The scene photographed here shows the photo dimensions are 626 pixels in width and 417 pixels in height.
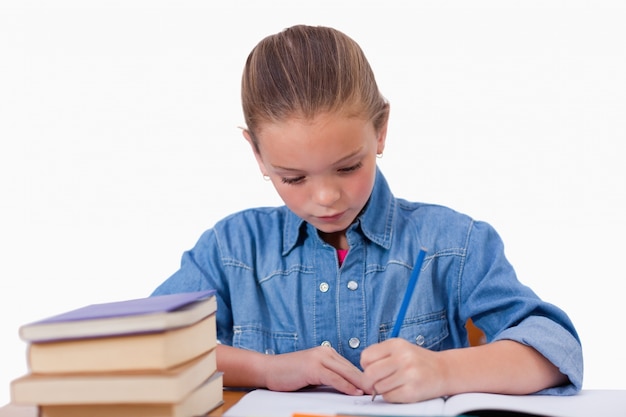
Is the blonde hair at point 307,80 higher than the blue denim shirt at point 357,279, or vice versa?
the blonde hair at point 307,80

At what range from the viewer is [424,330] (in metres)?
Result: 1.42

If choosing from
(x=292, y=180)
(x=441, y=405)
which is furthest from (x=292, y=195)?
(x=441, y=405)

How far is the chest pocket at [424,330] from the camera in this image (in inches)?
55.6

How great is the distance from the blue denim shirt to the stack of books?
0.53 metres

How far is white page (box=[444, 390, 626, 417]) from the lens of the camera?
3.28ft

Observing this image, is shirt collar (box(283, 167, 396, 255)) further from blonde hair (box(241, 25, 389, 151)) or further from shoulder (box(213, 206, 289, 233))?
blonde hair (box(241, 25, 389, 151))

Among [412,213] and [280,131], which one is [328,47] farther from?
[412,213]

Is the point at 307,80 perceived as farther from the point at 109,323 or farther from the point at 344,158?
the point at 109,323

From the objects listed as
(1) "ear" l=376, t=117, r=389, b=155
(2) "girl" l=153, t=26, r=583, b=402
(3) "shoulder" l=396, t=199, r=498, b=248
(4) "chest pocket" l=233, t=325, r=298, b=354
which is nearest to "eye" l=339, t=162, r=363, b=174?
(2) "girl" l=153, t=26, r=583, b=402

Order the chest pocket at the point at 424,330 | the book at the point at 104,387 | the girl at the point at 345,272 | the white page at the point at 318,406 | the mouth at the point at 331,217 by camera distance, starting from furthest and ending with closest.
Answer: the chest pocket at the point at 424,330
the mouth at the point at 331,217
the girl at the point at 345,272
the white page at the point at 318,406
the book at the point at 104,387

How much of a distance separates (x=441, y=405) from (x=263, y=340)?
515mm

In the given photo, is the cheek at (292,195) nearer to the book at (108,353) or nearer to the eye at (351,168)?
the eye at (351,168)

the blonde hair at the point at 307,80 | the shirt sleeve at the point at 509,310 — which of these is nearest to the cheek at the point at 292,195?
the blonde hair at the point at 307,80

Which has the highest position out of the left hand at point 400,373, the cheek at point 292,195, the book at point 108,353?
the cheek at point 292,195
